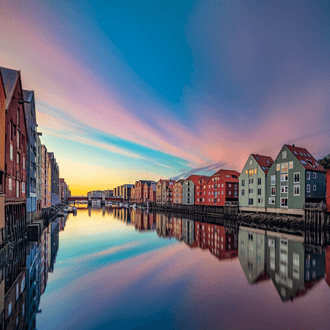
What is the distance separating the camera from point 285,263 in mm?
20281

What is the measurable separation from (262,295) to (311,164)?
141 ft

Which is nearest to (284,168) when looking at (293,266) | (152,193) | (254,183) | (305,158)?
(305,158)

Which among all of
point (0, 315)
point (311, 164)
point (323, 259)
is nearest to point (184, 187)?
point (311, 164)

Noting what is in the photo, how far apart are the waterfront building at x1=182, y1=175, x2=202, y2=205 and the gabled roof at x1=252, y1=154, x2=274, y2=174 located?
32.4 metres

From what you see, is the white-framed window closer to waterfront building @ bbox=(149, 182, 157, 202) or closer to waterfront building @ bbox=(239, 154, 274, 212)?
waterfront building @ bbox=(239, 154, 274, 212)

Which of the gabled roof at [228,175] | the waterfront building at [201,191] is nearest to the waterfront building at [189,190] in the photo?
the waterfront building at [201,191]

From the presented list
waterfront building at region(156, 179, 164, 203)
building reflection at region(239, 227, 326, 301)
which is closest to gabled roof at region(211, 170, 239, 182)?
building reflection at region(239, 227, 326, 301)

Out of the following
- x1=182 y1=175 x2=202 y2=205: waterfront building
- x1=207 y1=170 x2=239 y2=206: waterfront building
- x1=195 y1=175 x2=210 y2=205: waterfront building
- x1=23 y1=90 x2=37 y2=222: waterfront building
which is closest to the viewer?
x1=23 y1=90 x2=37 y2=222: waterfront building

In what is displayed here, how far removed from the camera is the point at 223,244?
2969 cm

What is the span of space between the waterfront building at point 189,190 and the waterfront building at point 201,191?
7.11 feet

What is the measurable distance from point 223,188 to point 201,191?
44.4ft

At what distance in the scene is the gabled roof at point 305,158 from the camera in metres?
45.4

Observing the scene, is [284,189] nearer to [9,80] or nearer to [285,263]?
[285,263]

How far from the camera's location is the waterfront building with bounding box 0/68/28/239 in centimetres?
2470
